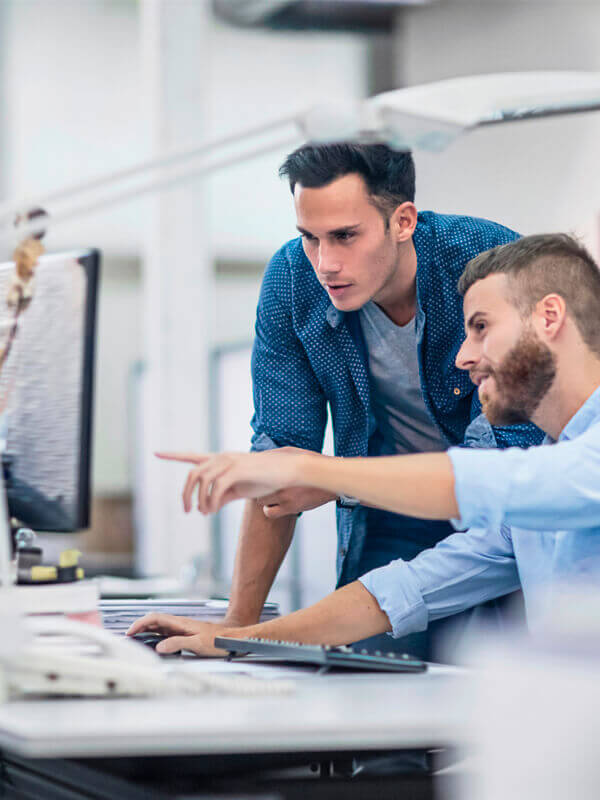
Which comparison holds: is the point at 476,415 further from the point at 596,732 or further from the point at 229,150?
the point at 229,150

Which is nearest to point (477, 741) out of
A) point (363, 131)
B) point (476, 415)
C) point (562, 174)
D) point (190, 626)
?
point (363, 131)

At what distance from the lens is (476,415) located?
5.66ft

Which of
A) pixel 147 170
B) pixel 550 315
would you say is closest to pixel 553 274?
pixel 550 315

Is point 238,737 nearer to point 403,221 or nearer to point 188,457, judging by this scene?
point 188,457

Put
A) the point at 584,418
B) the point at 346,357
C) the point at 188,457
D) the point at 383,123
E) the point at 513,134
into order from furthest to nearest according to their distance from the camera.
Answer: the point at 513,134, the point at 346,357, the point at 584,418, the point at 188,457, the point at 383,123

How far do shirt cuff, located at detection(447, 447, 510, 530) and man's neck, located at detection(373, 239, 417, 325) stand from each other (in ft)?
2.11

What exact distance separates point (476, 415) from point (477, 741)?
112 centimetres

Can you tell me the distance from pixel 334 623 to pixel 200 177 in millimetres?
1798

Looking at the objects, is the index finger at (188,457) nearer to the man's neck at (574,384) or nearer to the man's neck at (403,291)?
the man's neck at (574,384)

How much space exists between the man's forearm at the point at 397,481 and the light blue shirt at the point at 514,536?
0.01 meters

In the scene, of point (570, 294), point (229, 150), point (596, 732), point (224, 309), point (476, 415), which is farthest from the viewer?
point (224, 309)

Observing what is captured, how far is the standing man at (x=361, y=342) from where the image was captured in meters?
1.63

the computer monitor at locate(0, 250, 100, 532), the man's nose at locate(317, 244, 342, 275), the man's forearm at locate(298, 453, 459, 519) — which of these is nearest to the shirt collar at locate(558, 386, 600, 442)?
the man's forearm at locate(298, 453, 459, 519)

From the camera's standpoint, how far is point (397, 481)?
1.09 metres
